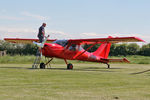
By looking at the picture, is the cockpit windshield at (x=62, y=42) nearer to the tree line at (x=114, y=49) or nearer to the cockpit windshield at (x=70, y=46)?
the cockpit windshield at (x=70, y=46)

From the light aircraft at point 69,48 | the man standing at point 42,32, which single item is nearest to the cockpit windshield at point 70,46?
the light aircraft at point 69,48

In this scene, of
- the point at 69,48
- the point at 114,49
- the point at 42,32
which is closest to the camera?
the point at 42,32

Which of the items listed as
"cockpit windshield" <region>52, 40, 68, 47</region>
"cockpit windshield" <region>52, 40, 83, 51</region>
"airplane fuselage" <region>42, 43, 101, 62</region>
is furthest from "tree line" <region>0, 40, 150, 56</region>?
"cockpit windshield" <region>52, 40, 68, 47</region>

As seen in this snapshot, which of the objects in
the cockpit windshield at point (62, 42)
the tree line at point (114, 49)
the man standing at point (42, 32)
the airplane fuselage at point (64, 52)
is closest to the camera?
the man standing at point (42, 32)

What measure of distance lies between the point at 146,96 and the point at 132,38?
46.3ft

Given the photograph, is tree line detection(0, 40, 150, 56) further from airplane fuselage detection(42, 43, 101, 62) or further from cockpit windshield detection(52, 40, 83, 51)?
cockpit windshield detection(52, 40, 83, 51)

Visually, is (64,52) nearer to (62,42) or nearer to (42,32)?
(62,42)

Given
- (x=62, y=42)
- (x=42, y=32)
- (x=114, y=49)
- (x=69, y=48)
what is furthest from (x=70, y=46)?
(x=114, y=49)

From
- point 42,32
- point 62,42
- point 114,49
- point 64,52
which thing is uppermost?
point 42,32

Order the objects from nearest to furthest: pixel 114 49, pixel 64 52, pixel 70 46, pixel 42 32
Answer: pixel 42 32
pixel 64 52
pixel 70 46
pixel 114 49

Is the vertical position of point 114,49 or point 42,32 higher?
point 42,32

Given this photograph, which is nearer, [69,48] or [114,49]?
[69,48]

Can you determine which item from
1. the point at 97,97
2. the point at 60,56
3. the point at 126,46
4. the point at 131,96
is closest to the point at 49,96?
the point at 97,97

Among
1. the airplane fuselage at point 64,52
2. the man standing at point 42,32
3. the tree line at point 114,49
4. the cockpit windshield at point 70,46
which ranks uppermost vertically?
the man standing at point 42,32
